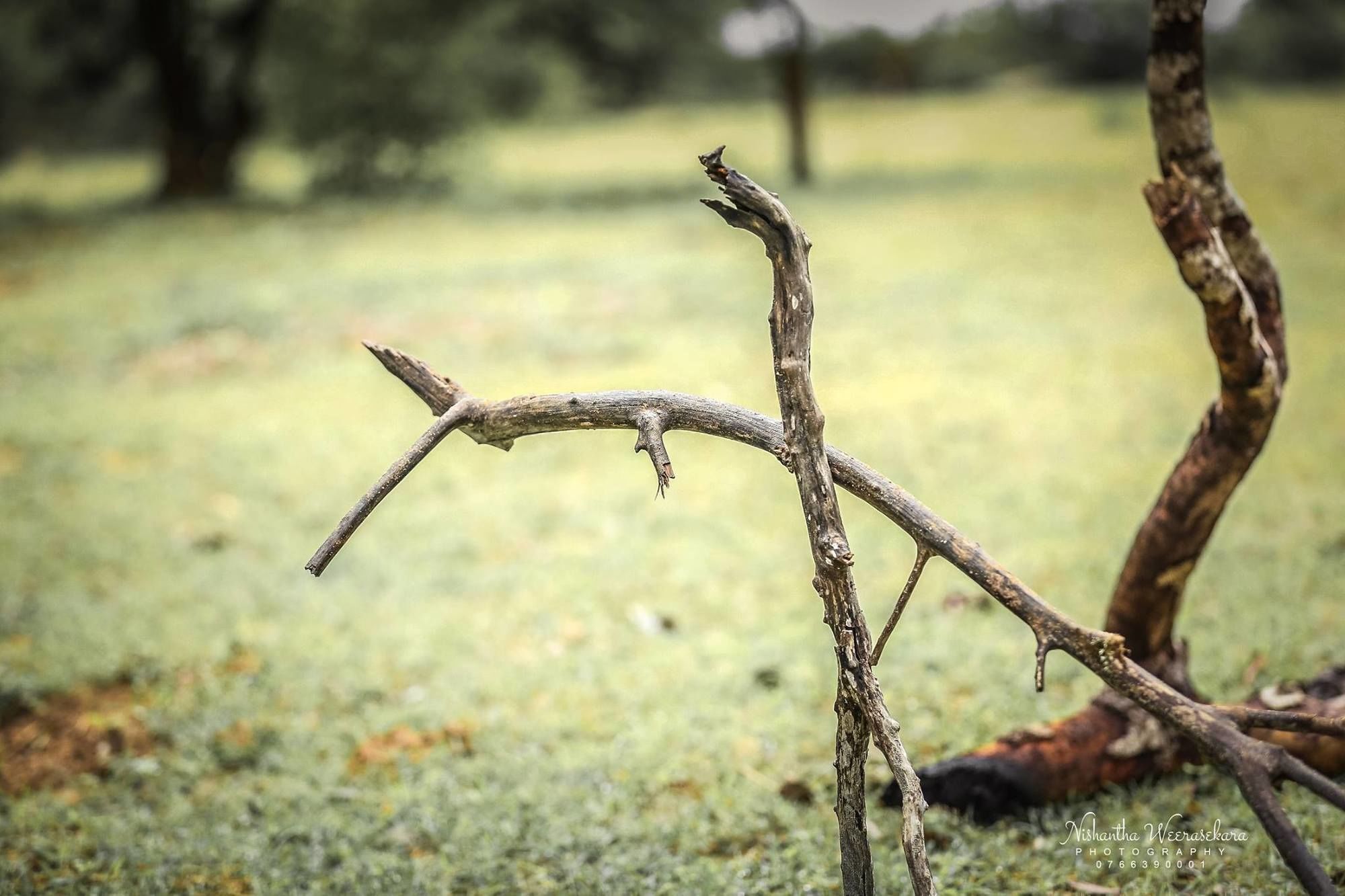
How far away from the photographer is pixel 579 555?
475cm

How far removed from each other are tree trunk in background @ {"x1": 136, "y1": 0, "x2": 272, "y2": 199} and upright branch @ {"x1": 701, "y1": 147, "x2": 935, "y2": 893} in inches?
661

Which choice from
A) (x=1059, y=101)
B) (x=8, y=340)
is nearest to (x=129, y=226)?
(x=8, y=340)

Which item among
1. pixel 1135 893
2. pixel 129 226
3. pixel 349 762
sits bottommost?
pixel 349 762

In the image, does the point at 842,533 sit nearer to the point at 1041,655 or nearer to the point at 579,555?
the point at 1041,655

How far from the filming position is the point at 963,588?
13.8 ft

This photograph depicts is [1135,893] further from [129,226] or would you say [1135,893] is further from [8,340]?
[129,226]

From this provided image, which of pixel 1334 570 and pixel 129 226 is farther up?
pixel 129 226

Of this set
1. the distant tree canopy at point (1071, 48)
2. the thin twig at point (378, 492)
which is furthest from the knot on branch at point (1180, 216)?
the distant tree canopy at point (1071, 48)

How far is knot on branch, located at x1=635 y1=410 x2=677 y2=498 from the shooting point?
1744mm

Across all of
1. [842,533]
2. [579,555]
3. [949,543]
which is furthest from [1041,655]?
[579,555]

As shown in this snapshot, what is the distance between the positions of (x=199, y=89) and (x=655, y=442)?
17784mm

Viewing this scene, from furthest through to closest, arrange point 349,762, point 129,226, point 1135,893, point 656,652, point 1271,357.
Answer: point 129,226 < point 656,652 < point 349,762 < point 1271,357 < point 1135,893

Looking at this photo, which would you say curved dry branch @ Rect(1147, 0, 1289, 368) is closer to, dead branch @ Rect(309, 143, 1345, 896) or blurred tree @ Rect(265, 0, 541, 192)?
dead branch @ Rect(309, 143, 1345, 896)

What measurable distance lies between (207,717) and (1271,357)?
322 centimetres
